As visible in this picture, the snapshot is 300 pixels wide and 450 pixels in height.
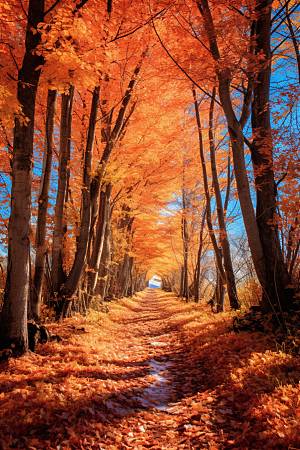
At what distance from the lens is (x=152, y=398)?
341cm

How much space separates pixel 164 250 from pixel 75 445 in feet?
63.3

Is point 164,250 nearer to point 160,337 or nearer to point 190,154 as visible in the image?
point 190,154

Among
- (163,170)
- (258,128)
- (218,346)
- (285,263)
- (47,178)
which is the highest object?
(163,170)

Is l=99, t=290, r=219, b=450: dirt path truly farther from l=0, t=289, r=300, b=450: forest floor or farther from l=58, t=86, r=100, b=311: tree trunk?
l=58, t=86, r=100, b=311: tree trunk

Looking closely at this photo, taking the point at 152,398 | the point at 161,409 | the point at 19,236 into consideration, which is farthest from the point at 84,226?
the point at 161,409

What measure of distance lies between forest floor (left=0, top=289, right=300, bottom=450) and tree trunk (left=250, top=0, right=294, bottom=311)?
945 millimetres

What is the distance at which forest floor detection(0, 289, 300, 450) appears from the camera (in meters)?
2.21

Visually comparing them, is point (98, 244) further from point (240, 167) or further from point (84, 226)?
point (240, 167)

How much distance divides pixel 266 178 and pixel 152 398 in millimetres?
4548

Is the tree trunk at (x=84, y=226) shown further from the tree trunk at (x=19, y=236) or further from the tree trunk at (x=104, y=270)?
the tree trunk at (x=104, y=270)

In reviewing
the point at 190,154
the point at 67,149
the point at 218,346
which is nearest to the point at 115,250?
the point at 190,154

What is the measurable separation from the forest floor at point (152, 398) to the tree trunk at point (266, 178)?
0.94 metres

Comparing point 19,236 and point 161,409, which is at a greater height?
point 19,236

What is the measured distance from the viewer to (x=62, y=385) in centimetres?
294
